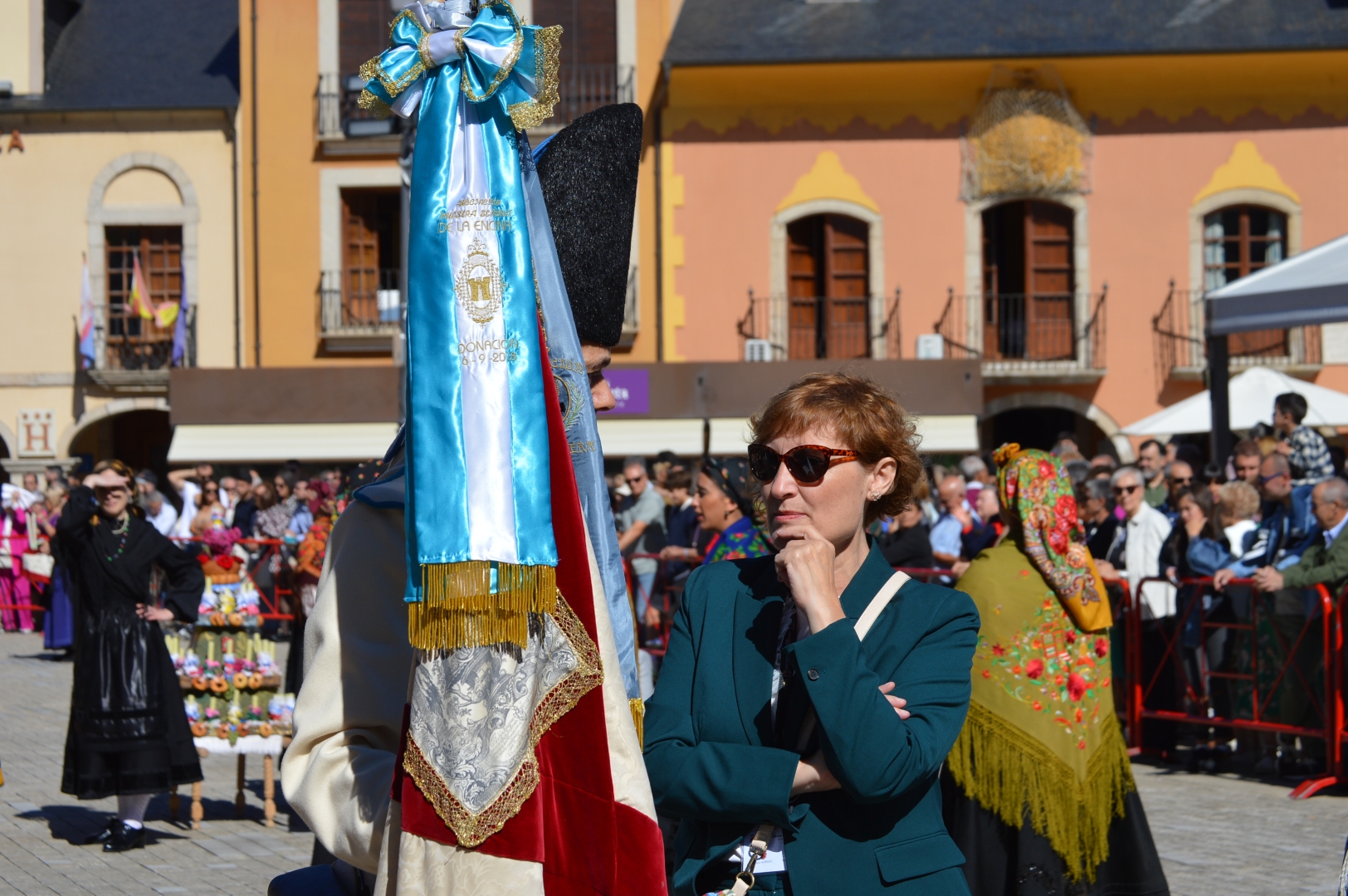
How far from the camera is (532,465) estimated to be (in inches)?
92.7

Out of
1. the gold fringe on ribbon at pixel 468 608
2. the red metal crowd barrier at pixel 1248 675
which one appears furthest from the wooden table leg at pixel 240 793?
the gold fringe on ribbon at pixel 468 608

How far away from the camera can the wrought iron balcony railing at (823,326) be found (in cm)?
2300

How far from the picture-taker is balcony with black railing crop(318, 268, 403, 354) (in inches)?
929

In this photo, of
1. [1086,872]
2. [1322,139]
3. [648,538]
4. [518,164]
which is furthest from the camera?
[1322,139]

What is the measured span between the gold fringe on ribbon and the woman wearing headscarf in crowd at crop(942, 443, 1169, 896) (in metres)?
3.25

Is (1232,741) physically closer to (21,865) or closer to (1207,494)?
(1207,494)

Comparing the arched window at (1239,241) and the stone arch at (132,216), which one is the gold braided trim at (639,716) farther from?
the stone arch at (132,216)

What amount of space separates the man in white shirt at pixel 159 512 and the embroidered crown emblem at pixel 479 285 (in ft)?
48.2

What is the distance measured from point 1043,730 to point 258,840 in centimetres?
425

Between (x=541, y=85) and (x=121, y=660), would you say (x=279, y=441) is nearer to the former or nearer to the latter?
(x=121, y=660)

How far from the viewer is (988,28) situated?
2294cm

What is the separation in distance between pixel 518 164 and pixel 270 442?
21.2m

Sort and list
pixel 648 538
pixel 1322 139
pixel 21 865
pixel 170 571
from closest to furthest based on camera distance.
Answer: pixel 21 865 < pixel 170 571 < pixel 648 538 < pixel 1322 139

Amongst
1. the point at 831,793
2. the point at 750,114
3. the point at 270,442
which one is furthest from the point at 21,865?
the point at 750,114
